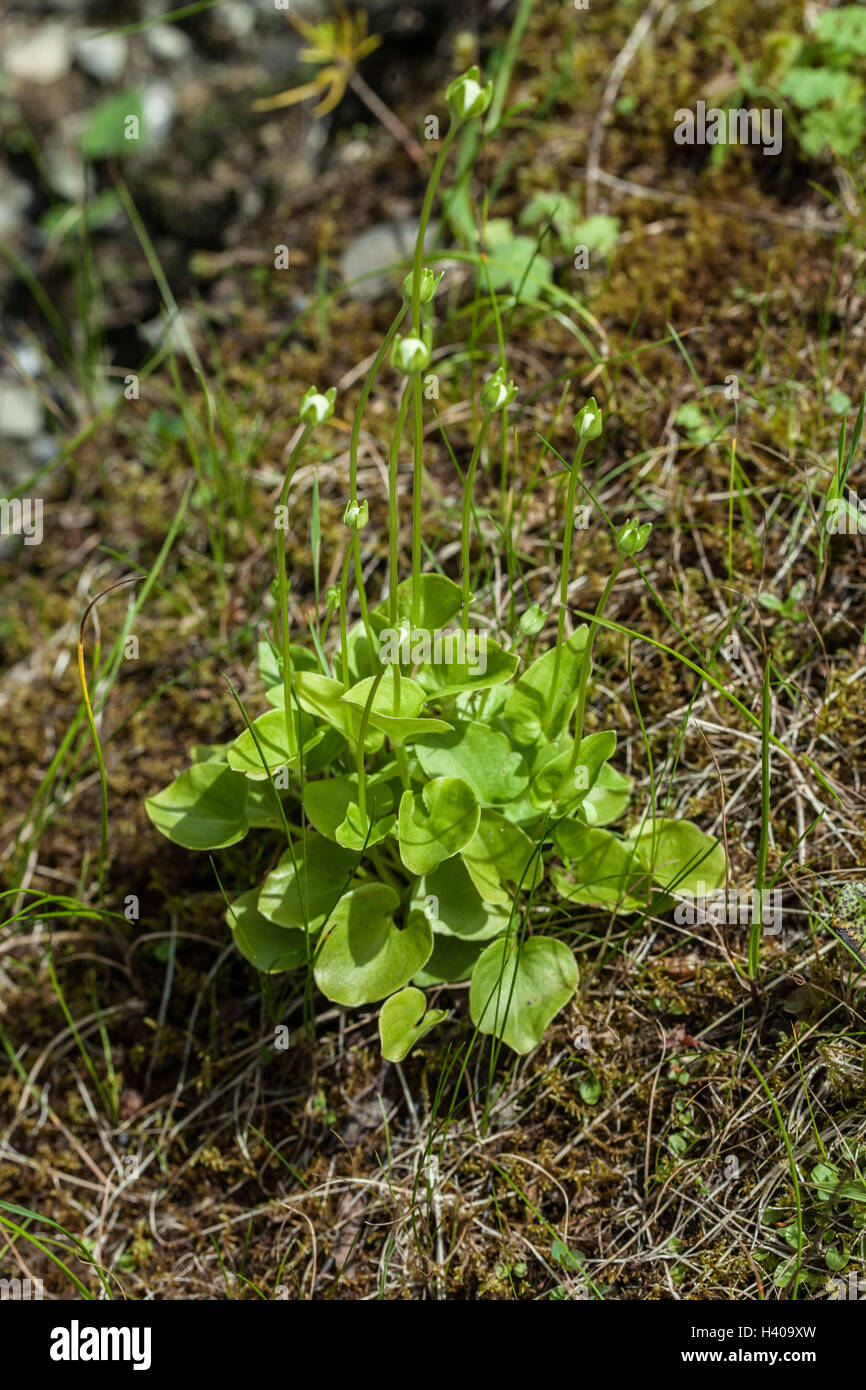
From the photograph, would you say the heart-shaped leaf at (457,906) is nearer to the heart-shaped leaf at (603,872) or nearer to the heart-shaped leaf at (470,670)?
the heart-shaped leaf at (603,872)

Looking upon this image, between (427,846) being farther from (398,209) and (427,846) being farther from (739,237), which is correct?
(398,209)

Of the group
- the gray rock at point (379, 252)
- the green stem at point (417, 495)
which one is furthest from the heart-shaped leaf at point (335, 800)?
the gray rock at point (379, 252)

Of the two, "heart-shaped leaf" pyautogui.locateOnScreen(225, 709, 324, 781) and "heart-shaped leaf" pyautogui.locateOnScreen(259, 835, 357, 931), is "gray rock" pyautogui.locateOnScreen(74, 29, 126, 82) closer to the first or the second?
"heart-shaped leaf" pyautogui.locateOnScreen(225, 709, 324, 781)

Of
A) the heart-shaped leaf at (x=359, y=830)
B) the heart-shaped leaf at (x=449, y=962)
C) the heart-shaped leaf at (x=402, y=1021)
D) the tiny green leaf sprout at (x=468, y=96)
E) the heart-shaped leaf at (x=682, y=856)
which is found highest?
the tiny green leaf sprout at (x=468, y=96)

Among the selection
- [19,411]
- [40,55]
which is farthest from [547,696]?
[40,55]

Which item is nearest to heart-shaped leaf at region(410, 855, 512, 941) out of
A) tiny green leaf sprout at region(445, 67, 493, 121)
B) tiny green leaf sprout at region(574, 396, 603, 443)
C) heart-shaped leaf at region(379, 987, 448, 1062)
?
heart-shaped leaf at region(379, 987, 448, 1062)
